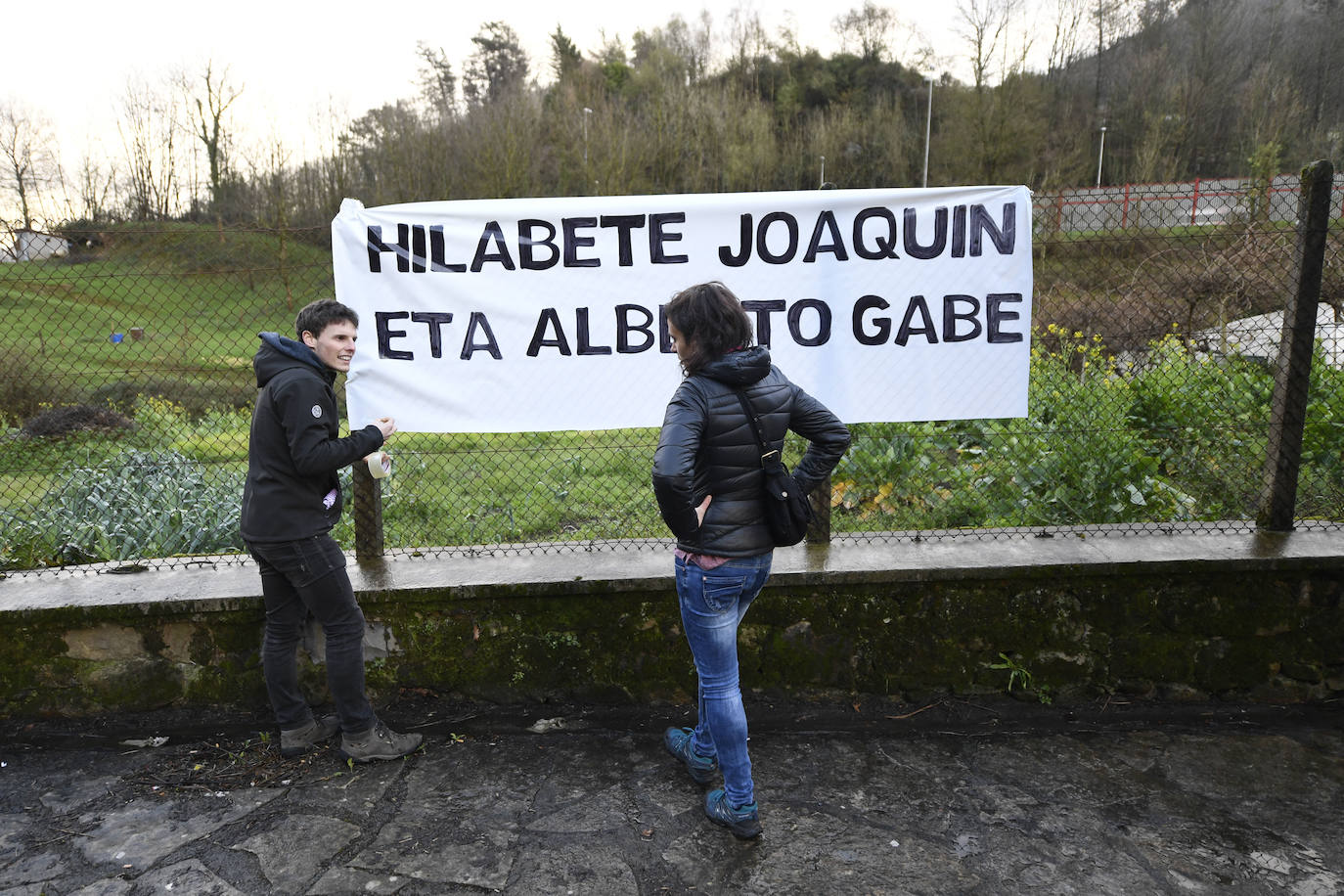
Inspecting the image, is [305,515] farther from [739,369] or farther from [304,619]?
[739,369]

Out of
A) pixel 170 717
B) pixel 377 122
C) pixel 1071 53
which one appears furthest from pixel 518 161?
pixel 1071 53

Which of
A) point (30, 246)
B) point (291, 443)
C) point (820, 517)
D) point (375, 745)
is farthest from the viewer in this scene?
point (820, 517)

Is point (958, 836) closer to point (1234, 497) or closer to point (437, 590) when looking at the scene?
point (437, 590)

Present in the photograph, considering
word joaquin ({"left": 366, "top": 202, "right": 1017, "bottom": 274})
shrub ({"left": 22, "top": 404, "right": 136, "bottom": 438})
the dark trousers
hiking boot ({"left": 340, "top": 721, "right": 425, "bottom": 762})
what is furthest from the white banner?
shrub ({"left": 22, "top": 404, "right": 136, "bottom": 438})

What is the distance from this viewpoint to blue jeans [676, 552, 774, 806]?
279 cm

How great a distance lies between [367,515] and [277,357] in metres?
1.04

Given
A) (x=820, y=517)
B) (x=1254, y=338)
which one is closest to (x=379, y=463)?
(x=820, y=517)

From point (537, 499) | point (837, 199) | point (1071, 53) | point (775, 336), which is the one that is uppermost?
point (1071, 53)

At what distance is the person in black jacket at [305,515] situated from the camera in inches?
122

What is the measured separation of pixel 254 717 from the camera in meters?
3.79

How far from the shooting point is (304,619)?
140 inches

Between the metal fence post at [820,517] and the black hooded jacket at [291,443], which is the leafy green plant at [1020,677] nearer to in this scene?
the metal fence post at [820,517]

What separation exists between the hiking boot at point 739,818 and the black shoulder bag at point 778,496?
0.91 metres

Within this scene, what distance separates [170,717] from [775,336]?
313 cm
